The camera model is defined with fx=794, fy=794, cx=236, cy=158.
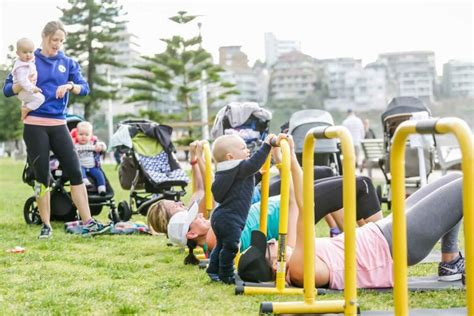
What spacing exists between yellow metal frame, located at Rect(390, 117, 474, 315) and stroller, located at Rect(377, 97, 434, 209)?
4.81 meters

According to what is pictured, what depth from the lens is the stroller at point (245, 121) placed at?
6.26 meters

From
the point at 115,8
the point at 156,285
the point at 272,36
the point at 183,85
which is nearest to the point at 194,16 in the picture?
the point at 183,85

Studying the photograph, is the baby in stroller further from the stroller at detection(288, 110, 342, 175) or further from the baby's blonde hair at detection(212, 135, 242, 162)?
the baby's blonde hair at detection(212, 135, 242, 162)

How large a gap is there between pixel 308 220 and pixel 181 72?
26.2 meters

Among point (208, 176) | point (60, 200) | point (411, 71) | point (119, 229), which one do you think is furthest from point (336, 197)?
point (411, 71)

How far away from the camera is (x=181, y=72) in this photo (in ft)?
95.2

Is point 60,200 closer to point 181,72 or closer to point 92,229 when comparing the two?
point 92,229

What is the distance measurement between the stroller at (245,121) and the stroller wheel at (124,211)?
150 cm

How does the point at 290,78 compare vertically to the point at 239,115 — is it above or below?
above

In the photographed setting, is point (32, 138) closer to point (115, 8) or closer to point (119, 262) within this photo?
point (119, 262)

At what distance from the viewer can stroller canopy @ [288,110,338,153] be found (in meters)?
7.66

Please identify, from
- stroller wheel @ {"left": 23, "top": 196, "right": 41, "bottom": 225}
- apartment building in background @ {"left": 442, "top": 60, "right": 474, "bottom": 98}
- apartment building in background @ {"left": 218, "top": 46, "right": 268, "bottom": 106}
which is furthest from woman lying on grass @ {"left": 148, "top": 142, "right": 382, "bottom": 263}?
apartment building in background @ {"left": 442, "top": 60, "right": 474, "bottom": 98}

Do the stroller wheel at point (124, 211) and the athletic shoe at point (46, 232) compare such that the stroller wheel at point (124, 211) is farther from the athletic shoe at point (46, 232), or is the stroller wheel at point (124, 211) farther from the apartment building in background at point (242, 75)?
the apartment building in background at point (242, 75)

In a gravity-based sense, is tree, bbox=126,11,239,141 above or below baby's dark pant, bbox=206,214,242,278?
above
